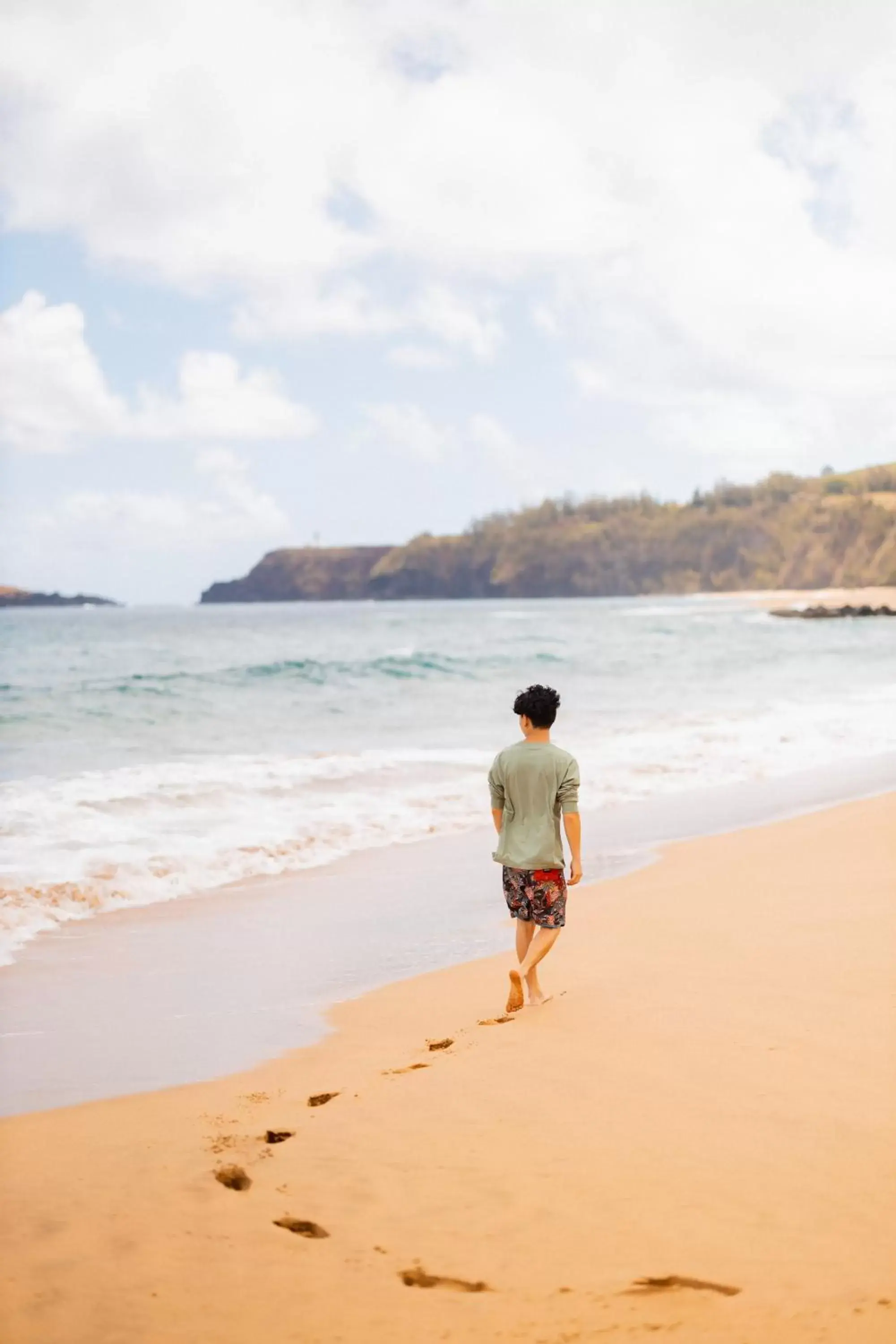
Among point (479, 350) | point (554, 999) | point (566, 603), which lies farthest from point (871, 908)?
point (566, 603)

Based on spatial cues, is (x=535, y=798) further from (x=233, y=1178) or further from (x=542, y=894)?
(x=233, y=1178)

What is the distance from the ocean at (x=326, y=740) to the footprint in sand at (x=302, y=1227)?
3686mm

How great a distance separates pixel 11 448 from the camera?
3.36 m

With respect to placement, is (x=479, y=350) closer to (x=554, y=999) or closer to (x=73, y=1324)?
(x=554, y=999)

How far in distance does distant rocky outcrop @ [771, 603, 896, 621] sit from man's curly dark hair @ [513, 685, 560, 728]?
7257 cm

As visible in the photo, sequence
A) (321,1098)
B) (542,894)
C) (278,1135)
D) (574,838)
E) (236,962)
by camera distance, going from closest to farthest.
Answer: (278,1135) → (321,1098) → (574,838) → (542,894) → (236,962)

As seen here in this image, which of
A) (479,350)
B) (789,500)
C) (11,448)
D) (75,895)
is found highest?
(789,500)

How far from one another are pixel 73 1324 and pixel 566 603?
11496 cm

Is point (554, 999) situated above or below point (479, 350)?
below

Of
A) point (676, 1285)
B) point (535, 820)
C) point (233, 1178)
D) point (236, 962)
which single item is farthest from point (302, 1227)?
point (236, 962)

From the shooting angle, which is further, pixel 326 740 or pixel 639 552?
pixel 639 552

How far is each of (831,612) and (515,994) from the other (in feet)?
255

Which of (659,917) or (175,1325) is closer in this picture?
(175,1325)

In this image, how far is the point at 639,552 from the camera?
392 feet
